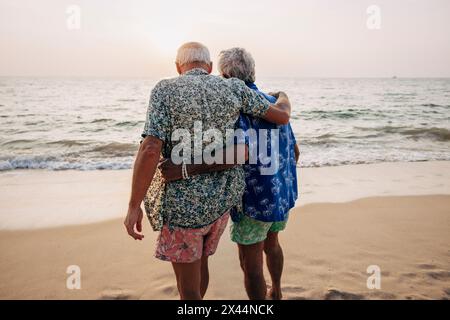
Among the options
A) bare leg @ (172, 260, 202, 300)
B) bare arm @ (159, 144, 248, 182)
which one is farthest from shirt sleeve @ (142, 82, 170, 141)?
bare leg @ (172, 260, 202, 300)

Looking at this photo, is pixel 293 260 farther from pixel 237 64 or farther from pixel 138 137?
pixel 138 137

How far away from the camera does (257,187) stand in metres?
2.32

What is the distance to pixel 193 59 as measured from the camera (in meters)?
2.00

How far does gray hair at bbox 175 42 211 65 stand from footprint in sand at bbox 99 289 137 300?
2.04 m

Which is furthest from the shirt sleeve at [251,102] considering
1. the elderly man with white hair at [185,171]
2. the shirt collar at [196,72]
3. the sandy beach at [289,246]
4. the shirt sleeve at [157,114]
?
the sandy beach at [289,246]

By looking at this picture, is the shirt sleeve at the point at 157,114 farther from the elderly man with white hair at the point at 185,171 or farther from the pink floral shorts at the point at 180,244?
the pink floral shorts at the point at 180,244

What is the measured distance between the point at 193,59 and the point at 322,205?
385cm

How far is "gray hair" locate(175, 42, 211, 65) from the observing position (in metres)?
2.00

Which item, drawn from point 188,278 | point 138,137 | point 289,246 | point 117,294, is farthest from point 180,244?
point 138,137

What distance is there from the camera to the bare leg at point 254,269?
2.44 metres

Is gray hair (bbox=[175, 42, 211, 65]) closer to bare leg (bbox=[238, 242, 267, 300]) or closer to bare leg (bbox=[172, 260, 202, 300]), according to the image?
bare leg (bbox=[172, 260, 202, 300])

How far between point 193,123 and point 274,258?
4.59ft

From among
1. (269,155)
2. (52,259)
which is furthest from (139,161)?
(52,259)
